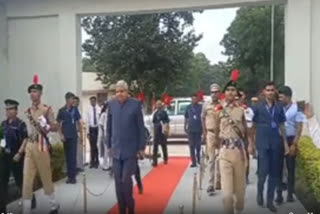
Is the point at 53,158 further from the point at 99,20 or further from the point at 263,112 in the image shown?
the point at 99,20

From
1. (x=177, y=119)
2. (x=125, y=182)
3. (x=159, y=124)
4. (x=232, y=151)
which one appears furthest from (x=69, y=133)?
(x=177, y=119)

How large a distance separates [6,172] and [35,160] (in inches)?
41.5

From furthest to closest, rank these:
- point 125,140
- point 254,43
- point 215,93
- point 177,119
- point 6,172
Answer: point 254,43 → point 177,119 → point 215,93 → point 6,172 → point 125,140

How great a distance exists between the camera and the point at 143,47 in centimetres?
2633

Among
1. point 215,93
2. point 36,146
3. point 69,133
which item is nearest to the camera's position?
A: point 36,146

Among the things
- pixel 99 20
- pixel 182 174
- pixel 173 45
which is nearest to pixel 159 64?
pixel 173 45

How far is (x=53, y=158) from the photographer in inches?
454

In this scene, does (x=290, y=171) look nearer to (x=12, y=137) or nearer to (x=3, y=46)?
(x=12, y=137)

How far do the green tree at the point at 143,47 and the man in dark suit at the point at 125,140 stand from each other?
1858 centimetres

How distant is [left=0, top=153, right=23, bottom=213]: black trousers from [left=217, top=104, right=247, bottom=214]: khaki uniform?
326cm

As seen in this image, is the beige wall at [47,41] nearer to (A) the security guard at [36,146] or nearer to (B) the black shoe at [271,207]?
(A) the security guard at [36,146]

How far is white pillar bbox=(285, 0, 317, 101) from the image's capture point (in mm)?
10867

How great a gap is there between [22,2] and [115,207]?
586 cm

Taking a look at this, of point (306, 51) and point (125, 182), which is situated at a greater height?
point (306, 51)
